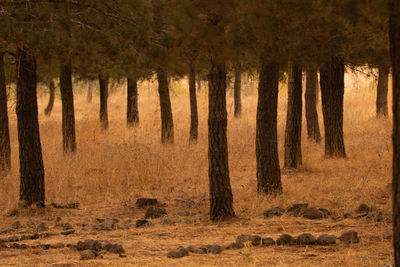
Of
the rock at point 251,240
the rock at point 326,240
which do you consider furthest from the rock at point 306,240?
the rock at point 251,240

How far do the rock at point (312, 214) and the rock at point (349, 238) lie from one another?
1.60 meters

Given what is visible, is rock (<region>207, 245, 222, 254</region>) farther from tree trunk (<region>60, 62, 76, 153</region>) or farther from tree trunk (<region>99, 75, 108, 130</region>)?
tree trunk (<region>99, 75, 108, 130</region>)

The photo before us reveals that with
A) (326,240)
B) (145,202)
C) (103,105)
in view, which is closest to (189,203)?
(145,202)

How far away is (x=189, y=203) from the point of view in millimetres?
9961

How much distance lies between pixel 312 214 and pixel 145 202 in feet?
10.1

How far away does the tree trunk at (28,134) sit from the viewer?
9125 mm

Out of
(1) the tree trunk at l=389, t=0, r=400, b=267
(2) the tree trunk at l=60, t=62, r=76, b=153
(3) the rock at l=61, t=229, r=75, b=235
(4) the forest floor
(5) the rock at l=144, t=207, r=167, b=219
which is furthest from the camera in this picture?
(2) the tree trunk at l=60, t=62, r=76, b=153

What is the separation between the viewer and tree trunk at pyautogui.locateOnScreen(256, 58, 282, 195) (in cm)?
987

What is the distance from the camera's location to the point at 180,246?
6527mm

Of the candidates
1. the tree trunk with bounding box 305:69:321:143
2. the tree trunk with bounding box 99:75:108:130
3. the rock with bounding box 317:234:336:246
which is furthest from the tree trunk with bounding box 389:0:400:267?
the tree trunk with bounding box 99:75:108:130

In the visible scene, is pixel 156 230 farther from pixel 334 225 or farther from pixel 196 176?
pixel 196 176

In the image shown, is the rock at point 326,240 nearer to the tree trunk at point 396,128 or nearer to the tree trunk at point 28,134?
the tree trunk at point 396,128

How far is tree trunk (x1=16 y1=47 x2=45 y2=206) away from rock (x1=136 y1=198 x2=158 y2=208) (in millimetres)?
1654

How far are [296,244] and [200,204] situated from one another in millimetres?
3533
